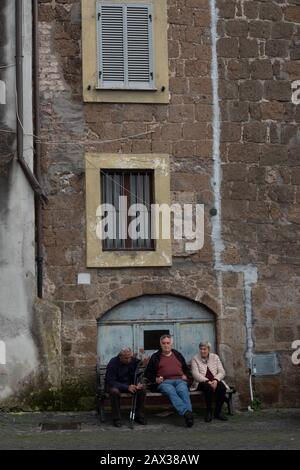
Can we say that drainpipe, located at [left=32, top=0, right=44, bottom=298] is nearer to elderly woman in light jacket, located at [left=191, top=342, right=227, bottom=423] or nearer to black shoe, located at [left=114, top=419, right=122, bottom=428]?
black shoe, located at [left=114, top=419, right=122, bottom=428]

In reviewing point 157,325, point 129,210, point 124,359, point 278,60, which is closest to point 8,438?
point 124,359

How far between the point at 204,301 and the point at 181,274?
573 mm

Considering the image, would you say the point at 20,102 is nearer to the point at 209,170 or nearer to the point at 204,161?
the point at 204,161

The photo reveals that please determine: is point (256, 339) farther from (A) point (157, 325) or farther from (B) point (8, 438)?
(B) point (8, 438)

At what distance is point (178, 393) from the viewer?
38.4ft

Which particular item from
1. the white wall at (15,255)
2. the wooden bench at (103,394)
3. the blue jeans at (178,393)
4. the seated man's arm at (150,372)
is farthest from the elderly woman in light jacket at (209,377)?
the white wall at (15,255)

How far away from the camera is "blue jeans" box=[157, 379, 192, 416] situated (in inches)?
452

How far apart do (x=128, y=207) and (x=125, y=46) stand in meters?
2.67

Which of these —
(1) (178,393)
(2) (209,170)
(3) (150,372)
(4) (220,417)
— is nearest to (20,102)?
(2) (209,170)

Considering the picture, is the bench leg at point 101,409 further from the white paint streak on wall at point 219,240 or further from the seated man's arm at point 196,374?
the white paint streak on wall at point 219,240

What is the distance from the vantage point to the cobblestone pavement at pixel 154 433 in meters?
10.1

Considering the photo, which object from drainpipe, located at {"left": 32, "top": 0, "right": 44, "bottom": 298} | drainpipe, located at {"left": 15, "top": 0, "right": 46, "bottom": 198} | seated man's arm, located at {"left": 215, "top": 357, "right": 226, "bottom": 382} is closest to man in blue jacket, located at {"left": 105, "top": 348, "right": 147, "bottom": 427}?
seated man's arm, located at {"left": 215, "top": 357, "right": 226, "bottom": 382}

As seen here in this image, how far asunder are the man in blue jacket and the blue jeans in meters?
0.32

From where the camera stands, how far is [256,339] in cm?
1351
